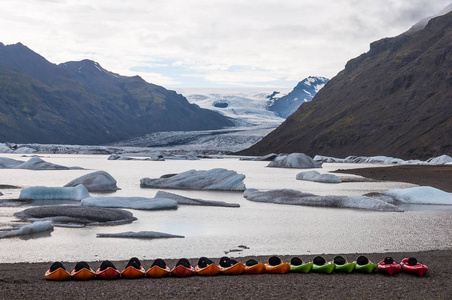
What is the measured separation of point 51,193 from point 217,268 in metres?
17.3

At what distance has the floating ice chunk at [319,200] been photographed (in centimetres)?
2542

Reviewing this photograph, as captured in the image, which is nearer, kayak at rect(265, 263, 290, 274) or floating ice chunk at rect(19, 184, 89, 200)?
kayak at rect(265, 263, 290, 274)

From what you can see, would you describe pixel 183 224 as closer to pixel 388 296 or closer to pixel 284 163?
pixel 388 296

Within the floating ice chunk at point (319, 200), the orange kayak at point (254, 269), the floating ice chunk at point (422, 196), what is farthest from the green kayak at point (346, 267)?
the floating ice chunk at point (422, 196)

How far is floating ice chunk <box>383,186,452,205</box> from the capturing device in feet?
90.2

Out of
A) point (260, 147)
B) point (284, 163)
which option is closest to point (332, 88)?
point (260, 147)

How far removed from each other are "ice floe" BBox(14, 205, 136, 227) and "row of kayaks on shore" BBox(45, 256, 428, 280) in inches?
341

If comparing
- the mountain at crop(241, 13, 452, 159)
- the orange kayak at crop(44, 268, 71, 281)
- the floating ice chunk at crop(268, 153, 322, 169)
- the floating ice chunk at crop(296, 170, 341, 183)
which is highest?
the mountain at crop(241, 13, 452, 159)

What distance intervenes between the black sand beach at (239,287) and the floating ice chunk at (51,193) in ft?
49.5

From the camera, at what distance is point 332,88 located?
154500 millimetres

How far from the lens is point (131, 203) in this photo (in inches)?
952

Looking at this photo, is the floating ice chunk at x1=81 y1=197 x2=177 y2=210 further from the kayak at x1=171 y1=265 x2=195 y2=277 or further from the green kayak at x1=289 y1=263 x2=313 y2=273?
the green kayak at x1=289 y1=263 x2=313 y2=273

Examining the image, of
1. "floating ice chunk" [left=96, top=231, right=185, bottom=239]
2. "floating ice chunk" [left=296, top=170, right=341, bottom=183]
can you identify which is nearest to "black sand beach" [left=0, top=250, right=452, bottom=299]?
"floating ice chunk" [left=96, top=231, right=185, bottom=239]

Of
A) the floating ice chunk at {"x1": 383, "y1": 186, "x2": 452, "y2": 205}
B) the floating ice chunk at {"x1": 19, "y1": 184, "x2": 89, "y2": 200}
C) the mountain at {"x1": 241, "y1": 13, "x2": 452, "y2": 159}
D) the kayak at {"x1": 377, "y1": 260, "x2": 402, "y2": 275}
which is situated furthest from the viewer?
the mountain at {"x1": 241, "y1": 13, "x2": 452, "y2": 159}
